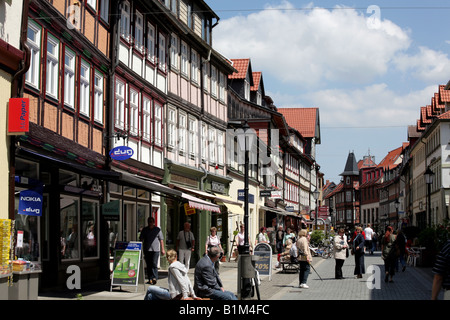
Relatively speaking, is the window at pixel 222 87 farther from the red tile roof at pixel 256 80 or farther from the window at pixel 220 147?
the red tile roof at pixel 256 80

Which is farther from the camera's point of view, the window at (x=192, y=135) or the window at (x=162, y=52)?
the window at (x=192, y=135)

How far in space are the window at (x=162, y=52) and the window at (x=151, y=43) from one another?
2.35 ft

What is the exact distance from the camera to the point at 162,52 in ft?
86.6

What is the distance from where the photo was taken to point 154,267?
18969 millimetres

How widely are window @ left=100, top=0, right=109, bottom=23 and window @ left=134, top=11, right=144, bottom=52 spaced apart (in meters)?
2.17

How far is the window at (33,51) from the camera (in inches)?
605

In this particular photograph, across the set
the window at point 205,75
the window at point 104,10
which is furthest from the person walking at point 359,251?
the window at point 205,75

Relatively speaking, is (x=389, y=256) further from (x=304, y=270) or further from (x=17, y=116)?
(x=17, y=116)

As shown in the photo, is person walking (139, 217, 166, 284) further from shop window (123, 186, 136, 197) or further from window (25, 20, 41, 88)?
window (25, 20, 41, 88)

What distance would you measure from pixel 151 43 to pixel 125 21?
2.70m

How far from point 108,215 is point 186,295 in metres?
7.93

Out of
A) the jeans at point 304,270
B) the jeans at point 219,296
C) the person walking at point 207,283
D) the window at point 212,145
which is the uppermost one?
the window at point 212,145

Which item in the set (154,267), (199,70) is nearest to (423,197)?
(199,70)
